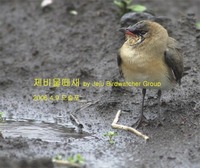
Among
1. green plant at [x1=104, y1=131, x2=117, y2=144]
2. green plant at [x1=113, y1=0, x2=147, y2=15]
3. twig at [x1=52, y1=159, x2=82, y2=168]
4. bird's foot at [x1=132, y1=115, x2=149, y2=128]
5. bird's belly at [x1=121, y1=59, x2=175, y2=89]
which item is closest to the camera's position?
twig at [x1=52, y1=159, x2=82, y2=168]

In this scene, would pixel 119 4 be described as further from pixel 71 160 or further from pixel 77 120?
pixel 71 160

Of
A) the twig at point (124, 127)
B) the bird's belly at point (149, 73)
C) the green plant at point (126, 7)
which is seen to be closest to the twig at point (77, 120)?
the twig at point (124, 127)

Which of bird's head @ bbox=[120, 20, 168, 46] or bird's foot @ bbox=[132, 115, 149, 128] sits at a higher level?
bird's head @ bbox=[120, 20, 168, 46]

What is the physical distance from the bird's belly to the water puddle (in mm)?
1006

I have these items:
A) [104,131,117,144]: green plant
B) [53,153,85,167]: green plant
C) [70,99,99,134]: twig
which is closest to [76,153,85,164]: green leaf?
[53,153,85,167]: green plant

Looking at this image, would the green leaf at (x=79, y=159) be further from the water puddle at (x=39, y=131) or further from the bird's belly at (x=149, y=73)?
the bird's belly at (x=149, y=73)

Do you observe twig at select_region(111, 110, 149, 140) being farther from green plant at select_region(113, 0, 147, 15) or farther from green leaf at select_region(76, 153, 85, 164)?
green plant at select_region(113, 0, 147, 15)

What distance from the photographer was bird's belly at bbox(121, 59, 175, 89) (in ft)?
25.1

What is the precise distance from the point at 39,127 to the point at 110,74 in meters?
1.89

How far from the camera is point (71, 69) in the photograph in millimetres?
9969

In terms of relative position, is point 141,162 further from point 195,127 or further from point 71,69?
point 71,69

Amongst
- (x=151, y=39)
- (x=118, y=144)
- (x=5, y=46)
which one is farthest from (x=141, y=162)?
(x=5, y=46)

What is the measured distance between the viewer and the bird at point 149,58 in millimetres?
7676

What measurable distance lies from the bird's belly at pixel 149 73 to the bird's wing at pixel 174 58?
0.27 feet
